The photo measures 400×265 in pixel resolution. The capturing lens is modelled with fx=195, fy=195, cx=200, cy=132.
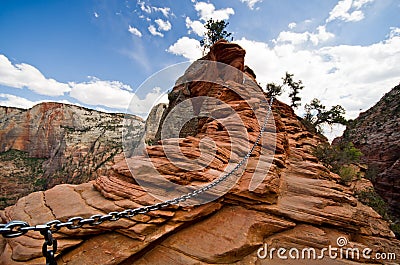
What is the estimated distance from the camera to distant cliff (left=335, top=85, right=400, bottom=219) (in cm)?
2264

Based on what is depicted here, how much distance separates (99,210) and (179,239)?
200cm

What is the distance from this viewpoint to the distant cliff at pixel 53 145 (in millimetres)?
47312

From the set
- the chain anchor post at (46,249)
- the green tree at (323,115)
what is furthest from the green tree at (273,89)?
the chain anchor post at (46,249)

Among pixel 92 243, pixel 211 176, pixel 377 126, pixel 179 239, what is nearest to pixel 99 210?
pixel 92 243

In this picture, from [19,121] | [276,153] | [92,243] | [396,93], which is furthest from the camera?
[19,121]

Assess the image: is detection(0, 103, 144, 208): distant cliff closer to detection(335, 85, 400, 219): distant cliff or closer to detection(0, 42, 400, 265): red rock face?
detection(0, 42, 400, 265): red rock face

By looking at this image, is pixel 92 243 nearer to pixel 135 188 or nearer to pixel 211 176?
pixel 135 188

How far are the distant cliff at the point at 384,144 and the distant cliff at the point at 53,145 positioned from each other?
44533 mm

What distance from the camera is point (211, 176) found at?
230 inches

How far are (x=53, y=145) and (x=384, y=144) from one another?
77.6 meters

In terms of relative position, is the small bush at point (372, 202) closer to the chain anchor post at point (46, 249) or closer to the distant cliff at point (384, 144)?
the chain anchor post at point (46, 249)

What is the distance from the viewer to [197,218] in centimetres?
505

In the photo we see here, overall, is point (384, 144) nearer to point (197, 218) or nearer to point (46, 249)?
point (197, 218)

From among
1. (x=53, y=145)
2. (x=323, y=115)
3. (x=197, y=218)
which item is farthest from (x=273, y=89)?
(x=53, y=145)
